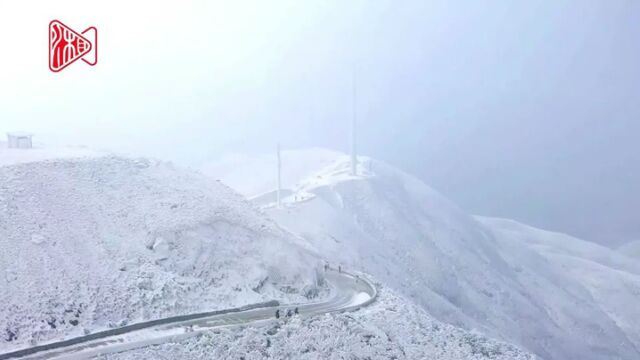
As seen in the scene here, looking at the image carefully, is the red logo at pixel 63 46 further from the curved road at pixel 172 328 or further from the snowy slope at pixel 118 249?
the curved road at pixel 172 328

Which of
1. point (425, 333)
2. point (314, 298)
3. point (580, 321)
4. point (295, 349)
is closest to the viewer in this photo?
point (295, 349)

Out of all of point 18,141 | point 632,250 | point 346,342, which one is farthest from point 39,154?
point 632,250

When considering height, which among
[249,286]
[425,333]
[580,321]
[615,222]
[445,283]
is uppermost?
[249,286]

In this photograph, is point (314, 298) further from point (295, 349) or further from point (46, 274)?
point (46, 274)

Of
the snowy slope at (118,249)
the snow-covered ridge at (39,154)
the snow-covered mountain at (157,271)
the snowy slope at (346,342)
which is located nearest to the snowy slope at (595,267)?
the snowy slope at (346,342)

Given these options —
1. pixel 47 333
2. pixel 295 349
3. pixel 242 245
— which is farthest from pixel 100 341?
pixel 242 245
